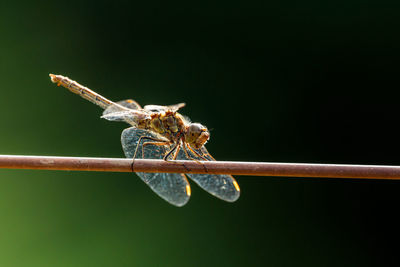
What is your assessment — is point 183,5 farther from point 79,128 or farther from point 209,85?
point 79,128

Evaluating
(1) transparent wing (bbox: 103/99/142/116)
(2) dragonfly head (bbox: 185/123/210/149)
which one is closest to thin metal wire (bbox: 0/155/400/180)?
(2) dragonfly head (bbox: 185/123/210/149)

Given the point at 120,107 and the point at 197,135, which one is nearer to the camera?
the point at 197,135

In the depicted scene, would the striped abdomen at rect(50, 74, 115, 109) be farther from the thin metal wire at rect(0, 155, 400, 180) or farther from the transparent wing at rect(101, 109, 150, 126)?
the thin metal wire at rect(0, 155, 400, 180)

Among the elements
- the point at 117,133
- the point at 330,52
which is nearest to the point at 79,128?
the point at 117,133

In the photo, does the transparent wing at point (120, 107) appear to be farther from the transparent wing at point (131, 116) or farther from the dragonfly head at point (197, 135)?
the dragonfly head at point (197, 135)

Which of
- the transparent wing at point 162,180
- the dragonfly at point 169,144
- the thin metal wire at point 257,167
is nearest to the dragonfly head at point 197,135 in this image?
the dragonfly at point 169,144

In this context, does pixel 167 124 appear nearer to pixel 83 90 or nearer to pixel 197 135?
pixel 197 135

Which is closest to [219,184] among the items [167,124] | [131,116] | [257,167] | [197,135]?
[197,135]

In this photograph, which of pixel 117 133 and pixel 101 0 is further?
pixel 101 0
